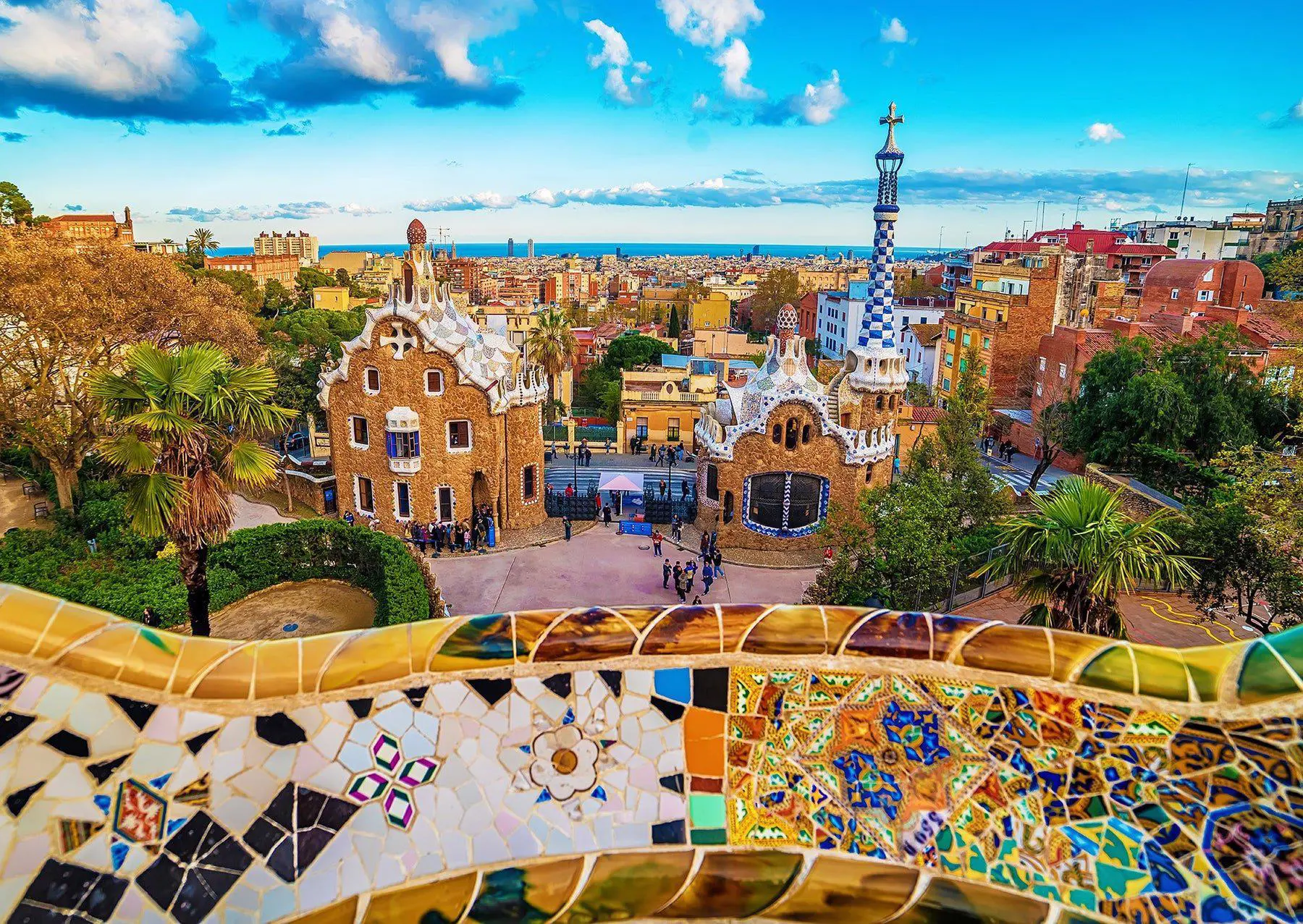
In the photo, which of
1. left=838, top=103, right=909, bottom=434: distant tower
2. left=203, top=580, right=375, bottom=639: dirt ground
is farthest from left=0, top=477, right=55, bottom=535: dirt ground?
left=838, top=103, right=909, bottom=434: distant tower

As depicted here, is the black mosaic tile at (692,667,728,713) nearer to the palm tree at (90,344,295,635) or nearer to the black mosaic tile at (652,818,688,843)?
the black mosaic tile at (652,818,688,843)

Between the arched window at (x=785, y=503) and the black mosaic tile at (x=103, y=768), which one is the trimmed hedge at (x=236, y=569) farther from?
the black mosaic tile at (x=103, y=768)

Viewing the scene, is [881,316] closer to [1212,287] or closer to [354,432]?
[354,432]

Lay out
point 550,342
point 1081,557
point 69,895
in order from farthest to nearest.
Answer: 1. point 550,342
2. point 1081,557
3. point 69,895

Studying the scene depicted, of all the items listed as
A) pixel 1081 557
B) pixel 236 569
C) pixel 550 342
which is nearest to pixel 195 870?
pixel 1081 557

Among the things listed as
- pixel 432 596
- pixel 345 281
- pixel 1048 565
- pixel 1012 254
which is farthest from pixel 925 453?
pixel 345 281

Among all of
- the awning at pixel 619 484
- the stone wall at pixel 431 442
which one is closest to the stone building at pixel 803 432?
the awning at pixel 619 484

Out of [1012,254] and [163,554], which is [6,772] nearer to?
[163,554]
